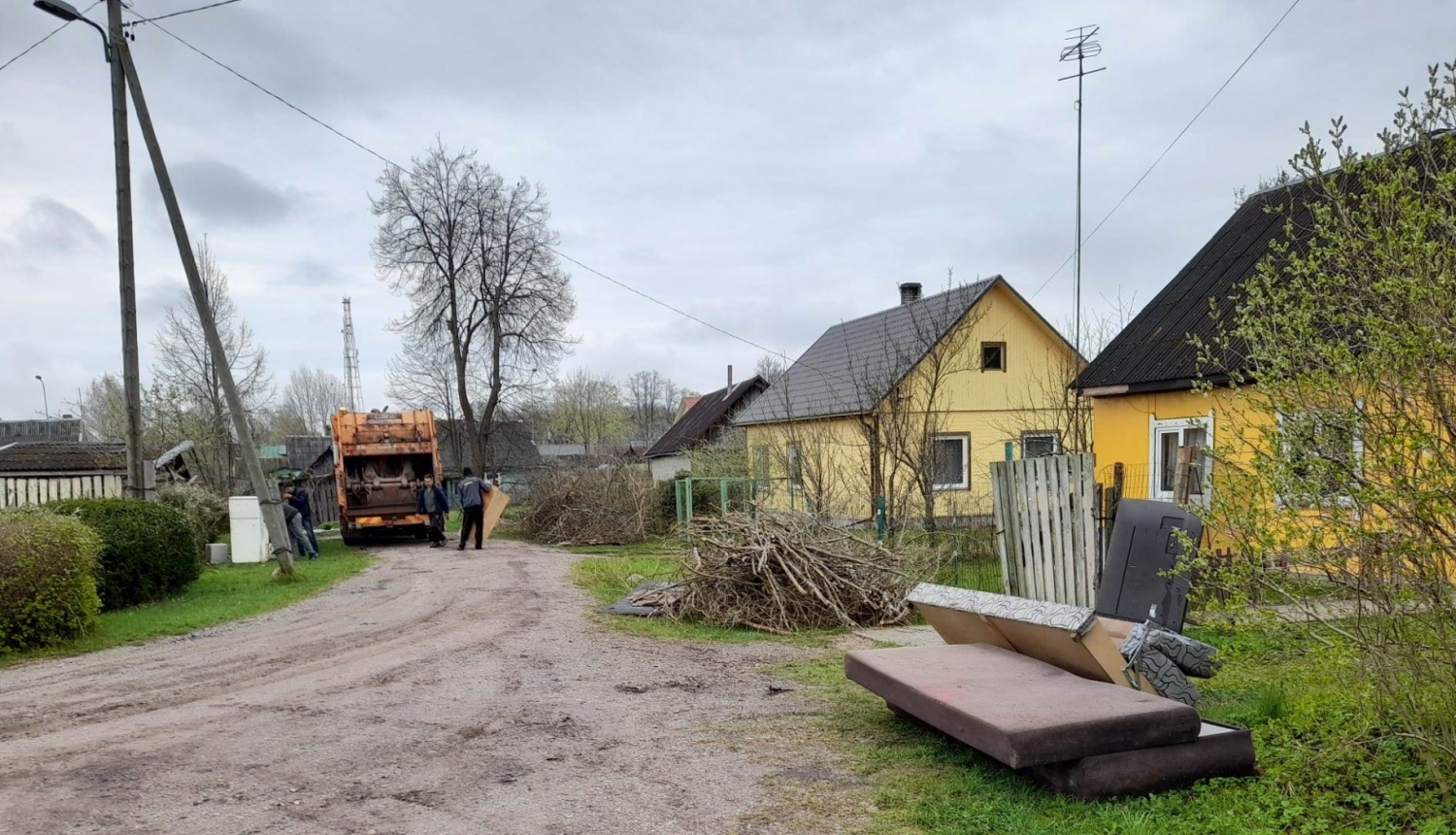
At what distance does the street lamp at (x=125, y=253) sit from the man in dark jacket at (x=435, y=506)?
7040mm

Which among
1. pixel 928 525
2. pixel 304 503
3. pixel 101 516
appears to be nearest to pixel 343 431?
pixel 304 503

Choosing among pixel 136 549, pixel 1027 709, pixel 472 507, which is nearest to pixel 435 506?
pixel 472 507

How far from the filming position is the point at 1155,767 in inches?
185

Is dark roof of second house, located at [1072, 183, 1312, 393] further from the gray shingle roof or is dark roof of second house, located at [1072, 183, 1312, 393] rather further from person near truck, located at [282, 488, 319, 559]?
person near truck, located at [282, 488, 319, 559]

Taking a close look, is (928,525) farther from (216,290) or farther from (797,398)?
(216,290)

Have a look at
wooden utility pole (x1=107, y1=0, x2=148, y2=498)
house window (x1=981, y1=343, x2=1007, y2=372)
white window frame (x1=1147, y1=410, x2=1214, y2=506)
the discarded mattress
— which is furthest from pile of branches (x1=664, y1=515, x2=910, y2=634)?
house window (x1=981, y1=343, x2=1007, y2=372)

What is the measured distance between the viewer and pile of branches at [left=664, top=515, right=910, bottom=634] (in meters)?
10.5

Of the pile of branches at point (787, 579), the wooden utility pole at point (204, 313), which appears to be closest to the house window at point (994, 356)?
the pile of branches at point (787, 579)

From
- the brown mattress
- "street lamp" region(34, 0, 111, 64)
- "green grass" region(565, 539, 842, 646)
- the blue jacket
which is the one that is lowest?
"green grass" region(565, 539, 842, 646)

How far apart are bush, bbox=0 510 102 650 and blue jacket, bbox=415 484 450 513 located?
10928 mm

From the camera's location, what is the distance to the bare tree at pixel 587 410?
69250 mm

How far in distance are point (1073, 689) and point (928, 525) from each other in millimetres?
8605

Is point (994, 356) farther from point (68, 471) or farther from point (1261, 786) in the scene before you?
point (68, 471)

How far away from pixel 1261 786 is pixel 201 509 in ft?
64.7
